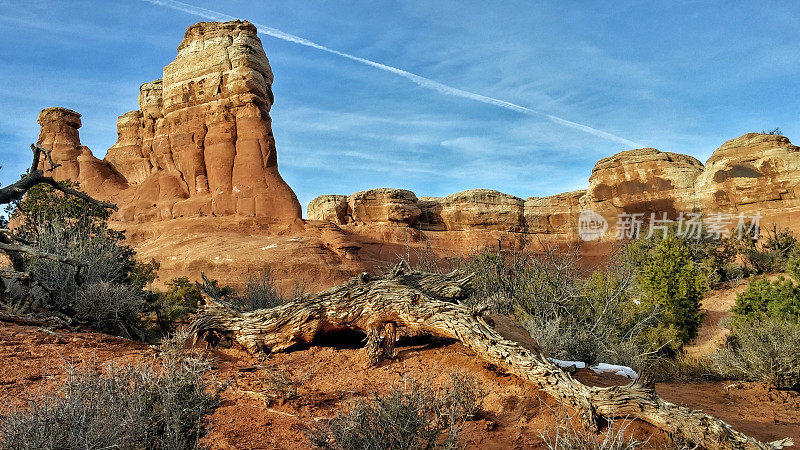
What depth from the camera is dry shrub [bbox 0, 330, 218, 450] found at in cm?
229

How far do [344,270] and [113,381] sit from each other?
23.5m

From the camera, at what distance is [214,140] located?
3192 cm

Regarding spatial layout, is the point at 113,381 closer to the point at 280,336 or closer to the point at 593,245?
the point at 280,336

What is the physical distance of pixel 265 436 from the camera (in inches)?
145

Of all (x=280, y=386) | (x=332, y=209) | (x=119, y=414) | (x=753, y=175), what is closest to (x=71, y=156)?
(x=332, y=209)

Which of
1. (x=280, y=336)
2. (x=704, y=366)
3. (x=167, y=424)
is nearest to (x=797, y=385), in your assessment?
(x=704, y=366)

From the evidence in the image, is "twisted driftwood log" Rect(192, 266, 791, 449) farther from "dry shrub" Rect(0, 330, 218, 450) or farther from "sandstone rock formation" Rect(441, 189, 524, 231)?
"sandstone rock formation" Rect(441, 189, 524, 231)

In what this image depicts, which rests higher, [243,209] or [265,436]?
[243,209]

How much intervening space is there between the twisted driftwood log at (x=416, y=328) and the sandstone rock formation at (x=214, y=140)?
81.6ft

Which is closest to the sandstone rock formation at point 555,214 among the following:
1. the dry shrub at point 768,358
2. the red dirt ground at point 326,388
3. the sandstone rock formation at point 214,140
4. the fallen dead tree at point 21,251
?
the sandstone rock formation at point 214,140

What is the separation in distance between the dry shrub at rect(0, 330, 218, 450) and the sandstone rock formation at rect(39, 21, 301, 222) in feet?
90.8

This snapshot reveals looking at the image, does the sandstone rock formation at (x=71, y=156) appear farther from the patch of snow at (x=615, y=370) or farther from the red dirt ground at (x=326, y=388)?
the patch of snow at (x=615, y=370)

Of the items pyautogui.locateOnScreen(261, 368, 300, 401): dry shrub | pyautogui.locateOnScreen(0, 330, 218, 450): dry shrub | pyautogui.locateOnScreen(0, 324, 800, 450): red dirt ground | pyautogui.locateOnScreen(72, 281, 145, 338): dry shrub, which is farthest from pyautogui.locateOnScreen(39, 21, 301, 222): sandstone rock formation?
pyautogui.locateOnScreen(0, 330, 218, 450): dry shrub

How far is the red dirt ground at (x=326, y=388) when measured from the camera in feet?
12.5
